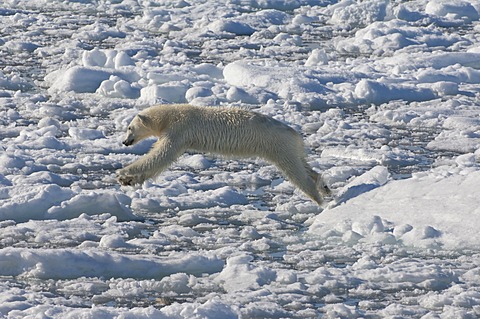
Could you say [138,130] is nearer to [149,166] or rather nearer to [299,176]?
[149,166]

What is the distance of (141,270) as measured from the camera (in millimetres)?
6570

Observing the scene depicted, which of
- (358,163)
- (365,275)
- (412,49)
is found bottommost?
(412,49)

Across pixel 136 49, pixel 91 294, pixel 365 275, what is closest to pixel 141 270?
pixel 91 294

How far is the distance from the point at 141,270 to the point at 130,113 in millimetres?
5078

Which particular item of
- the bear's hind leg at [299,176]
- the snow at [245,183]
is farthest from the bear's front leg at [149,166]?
the bear's hind leg at [299,176]

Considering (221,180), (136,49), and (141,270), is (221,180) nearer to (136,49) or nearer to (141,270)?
(141,270)

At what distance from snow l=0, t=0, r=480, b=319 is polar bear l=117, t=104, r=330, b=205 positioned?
8.9 inches

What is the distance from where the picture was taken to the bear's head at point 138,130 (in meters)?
8.41

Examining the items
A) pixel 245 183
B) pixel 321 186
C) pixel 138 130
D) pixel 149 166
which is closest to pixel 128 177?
pixel 149 166

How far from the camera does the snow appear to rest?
20.5 ft

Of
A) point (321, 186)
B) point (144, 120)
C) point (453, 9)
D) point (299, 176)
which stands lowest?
point (453, 9)

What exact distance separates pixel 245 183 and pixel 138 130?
1066mm

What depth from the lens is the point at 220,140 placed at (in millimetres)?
8352

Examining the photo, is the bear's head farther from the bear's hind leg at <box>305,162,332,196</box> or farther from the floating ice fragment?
the floating ice fragment
